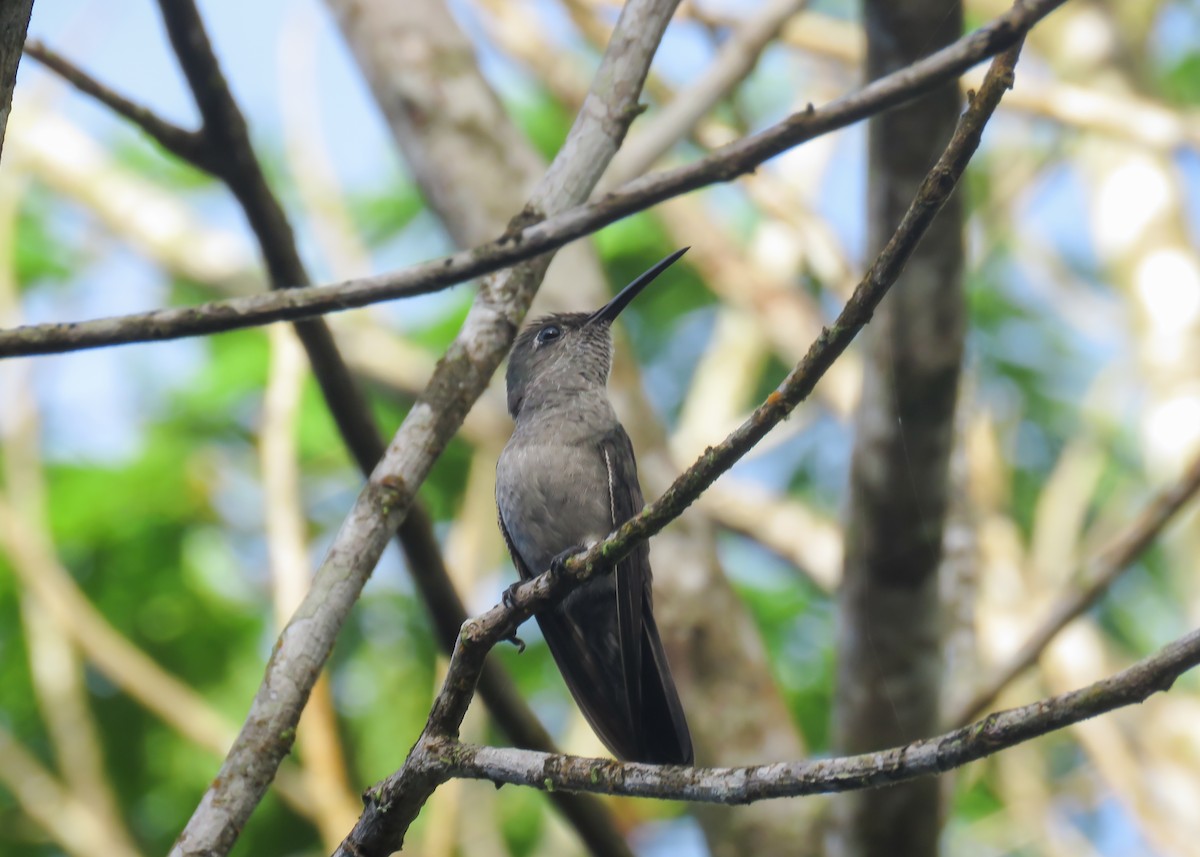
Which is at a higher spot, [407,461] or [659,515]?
[407,461]

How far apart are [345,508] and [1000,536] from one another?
5.53 meters

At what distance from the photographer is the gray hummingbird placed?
4016mm

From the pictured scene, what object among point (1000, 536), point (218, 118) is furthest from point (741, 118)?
point (218, 118)

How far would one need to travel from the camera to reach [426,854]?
316 inches

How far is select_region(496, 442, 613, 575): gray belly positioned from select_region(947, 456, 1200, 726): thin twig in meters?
1.97

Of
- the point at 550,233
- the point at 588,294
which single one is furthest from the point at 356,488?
the point at 550,233

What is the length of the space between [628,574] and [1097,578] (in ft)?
7.67

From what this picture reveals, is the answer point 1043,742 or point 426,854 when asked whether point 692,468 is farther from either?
point 1043,742

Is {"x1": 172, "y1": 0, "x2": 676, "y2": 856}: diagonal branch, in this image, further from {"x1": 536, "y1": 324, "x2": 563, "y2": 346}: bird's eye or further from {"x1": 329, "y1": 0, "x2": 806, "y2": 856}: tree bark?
{"x1": 329, "y1": 0, "x2": 806, "y2": 856}: tree bark

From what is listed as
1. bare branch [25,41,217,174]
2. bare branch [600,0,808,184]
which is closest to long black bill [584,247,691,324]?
bare branch [600,0,808,184]

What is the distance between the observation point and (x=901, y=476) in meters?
5.00

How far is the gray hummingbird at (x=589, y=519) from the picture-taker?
402 centimetres

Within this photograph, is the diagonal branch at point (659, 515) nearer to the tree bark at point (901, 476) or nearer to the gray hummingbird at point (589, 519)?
the gray hummingbird at point (589, 519)

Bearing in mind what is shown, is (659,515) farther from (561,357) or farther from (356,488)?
(356,488)
